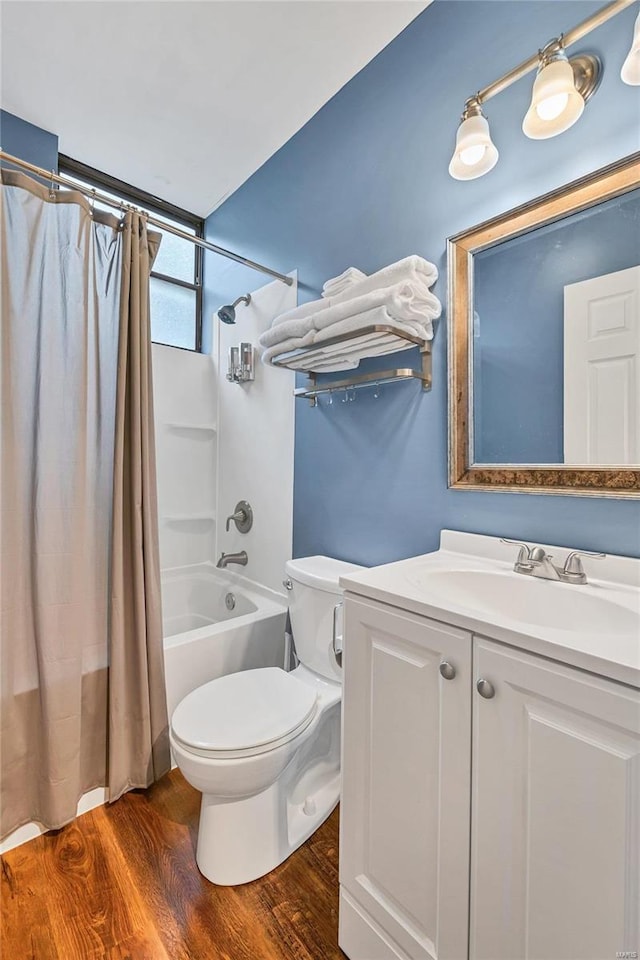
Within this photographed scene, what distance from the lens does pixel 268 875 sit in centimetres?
124

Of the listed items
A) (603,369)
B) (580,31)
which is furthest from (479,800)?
(580,31)

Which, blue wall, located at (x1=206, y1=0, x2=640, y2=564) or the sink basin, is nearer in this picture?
the sink basin

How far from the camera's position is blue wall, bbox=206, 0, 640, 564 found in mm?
1070

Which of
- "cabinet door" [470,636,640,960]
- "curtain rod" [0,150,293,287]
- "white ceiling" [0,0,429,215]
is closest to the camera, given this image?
"cabinet door" [470,636,640,960]

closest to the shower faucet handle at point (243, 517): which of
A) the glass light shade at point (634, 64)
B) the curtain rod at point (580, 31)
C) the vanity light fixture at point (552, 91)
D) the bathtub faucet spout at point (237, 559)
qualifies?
the bathtub faucet spout at point (237, 559)

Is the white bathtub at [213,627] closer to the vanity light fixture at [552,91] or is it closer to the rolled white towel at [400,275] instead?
the rolled white towel at [400,275]

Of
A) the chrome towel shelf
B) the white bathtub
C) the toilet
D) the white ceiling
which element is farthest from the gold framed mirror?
the white bathtub

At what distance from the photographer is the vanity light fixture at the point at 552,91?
87 centimetres

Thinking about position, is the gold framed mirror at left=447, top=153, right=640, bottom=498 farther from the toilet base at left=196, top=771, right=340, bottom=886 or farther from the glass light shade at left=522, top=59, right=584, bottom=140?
the toilet base at left=196, top=771, right=340, bottom=886

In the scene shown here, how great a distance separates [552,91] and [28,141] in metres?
2.23

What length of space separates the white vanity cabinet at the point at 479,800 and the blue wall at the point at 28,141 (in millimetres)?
2463

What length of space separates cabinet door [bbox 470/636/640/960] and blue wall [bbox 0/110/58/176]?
2699mm

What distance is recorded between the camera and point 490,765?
741 millimetres

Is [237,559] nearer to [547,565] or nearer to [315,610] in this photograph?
[315,610]
